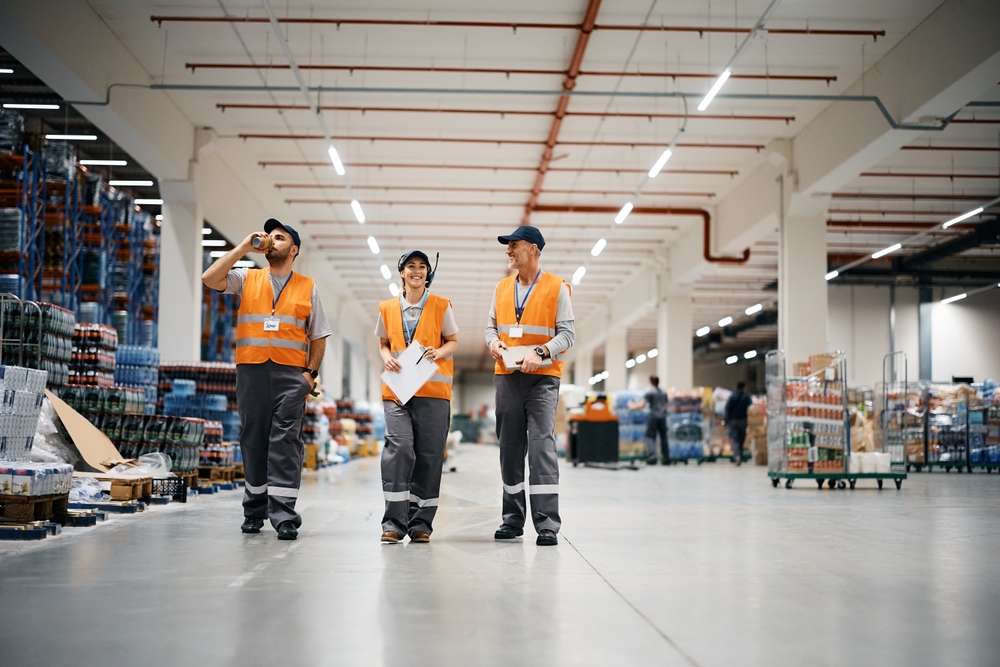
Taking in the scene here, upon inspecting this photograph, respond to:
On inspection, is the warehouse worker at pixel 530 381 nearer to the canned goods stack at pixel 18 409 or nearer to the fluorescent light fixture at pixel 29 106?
the canned goods stack at pixel 18 409

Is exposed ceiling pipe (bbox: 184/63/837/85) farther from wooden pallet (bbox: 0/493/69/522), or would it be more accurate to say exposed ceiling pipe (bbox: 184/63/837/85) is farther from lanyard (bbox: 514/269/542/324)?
wooden pallet (bbox: 0/493/69/522)

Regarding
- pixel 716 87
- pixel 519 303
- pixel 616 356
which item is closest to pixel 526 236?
pixel 519 303

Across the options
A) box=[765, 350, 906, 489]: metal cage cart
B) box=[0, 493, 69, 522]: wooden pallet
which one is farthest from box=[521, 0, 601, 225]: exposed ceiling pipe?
box=[0, 493, 69, 522]: wooden pallet

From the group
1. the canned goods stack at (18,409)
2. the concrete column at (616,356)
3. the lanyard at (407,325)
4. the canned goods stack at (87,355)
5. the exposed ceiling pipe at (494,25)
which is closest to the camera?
the lanyard at (407,325)

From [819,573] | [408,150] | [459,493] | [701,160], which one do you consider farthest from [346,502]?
[701,160]

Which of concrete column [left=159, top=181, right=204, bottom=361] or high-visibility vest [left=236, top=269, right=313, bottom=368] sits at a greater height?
concrete column [left=159, top=181, right=204, bottom=361]

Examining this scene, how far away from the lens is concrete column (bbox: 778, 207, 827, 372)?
1714cm

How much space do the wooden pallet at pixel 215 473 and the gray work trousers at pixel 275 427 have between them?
4391 mm

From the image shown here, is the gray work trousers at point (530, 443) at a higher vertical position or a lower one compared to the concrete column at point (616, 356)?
lower

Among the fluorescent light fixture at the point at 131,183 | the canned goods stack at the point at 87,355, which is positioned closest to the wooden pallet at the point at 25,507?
the canned goods stack at the point at 87,355

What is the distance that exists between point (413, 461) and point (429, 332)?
A: 78cm

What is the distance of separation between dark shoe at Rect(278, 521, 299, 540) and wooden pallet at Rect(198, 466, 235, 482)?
4557mm

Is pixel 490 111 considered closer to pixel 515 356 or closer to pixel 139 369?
pixel 139 369

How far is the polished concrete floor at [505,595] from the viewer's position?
279 cm
